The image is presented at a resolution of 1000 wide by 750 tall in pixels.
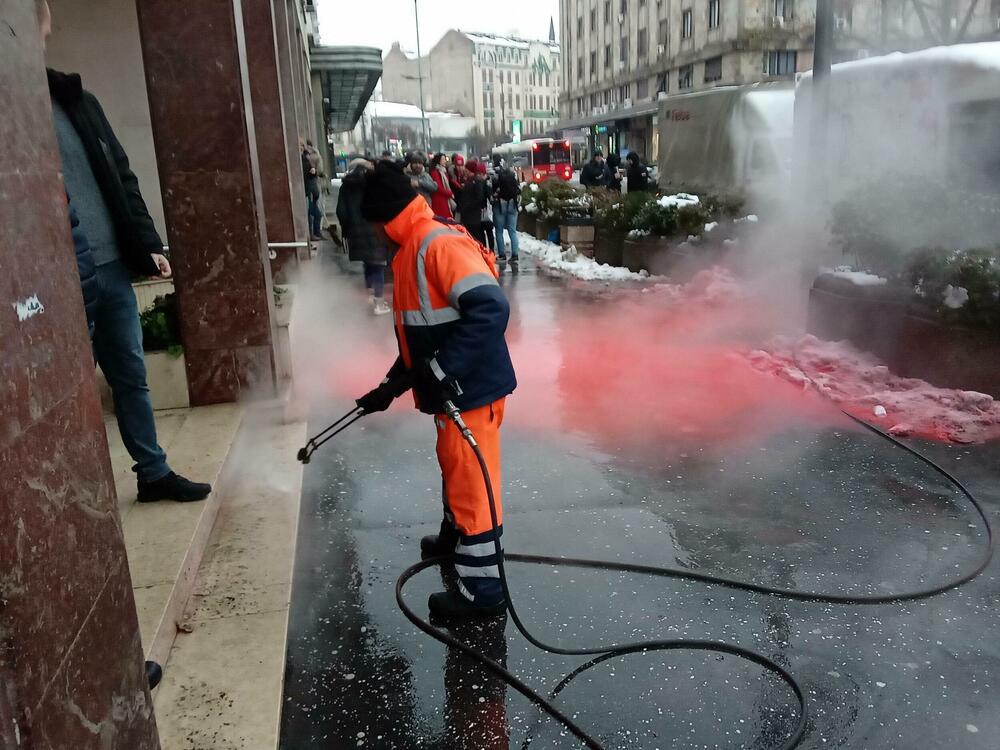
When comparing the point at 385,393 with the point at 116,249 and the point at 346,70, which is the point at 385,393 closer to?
the point at 116,249

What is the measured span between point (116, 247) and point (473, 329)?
159 cm

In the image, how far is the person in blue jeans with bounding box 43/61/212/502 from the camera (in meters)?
3.20

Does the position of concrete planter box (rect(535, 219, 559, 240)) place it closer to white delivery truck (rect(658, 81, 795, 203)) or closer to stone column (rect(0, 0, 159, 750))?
white delivery truck (rect(658, 81, 795, 203))

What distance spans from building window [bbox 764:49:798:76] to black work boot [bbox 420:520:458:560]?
4511cm

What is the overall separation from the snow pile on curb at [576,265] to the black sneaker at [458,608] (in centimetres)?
915

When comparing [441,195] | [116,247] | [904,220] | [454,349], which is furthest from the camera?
[441,195]

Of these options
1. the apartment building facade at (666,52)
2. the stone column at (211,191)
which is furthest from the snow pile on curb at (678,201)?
the apartment building facade at (666,52)

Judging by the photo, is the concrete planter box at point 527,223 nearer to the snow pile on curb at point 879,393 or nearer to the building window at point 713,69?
the snow pile on curb at point 879,393

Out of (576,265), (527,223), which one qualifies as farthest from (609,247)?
(527,223)

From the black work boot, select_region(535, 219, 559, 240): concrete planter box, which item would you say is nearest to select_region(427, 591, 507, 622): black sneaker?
the black work boot

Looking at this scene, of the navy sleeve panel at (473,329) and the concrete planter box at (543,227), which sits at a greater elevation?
the navy sleeve panel at (473,329)

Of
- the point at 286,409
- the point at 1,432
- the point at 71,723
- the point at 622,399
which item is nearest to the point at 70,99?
the point at 1,432

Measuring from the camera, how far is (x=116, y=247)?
346 cm

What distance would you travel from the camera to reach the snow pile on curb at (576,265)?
488 inches
